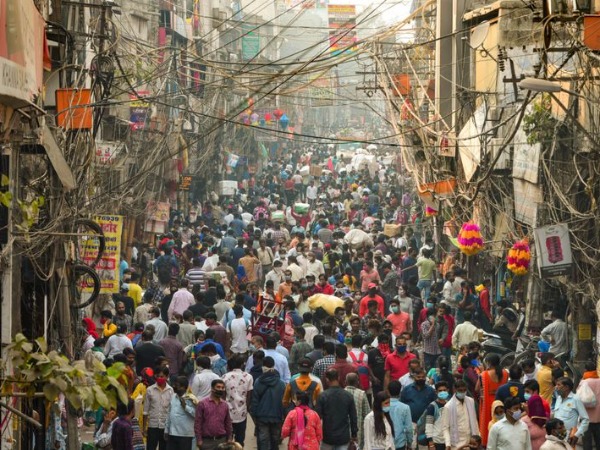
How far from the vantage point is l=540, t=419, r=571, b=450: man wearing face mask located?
12.1m

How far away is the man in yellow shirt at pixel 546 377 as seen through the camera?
15.1 m

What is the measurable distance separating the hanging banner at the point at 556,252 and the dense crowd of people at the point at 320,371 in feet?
2.45

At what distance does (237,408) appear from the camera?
14.5 meters

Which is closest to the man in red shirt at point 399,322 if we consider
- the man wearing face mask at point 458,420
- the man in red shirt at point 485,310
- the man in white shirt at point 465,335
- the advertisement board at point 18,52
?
the man in white shirt at point 465,335

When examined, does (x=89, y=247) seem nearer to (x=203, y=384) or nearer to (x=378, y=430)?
(x=203, y=384)

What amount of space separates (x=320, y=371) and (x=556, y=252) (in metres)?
4.27

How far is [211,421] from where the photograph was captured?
44.2 feet

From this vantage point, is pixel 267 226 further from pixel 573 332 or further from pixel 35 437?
pixel 35 437

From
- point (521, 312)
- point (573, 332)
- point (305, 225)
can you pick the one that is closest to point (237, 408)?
point (573, 332)

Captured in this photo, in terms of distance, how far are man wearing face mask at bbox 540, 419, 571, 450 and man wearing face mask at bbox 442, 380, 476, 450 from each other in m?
1.32

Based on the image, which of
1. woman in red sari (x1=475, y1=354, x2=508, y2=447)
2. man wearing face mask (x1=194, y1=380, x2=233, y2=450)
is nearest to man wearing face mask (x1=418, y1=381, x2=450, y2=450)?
woman in red sari (x1=475, y1=354, x2=508, y2=447)

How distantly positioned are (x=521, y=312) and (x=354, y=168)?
120 feet

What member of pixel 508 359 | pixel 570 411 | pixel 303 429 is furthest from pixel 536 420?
pixel 508 359

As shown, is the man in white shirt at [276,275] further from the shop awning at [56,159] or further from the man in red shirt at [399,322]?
the shop awning at [56,159]
